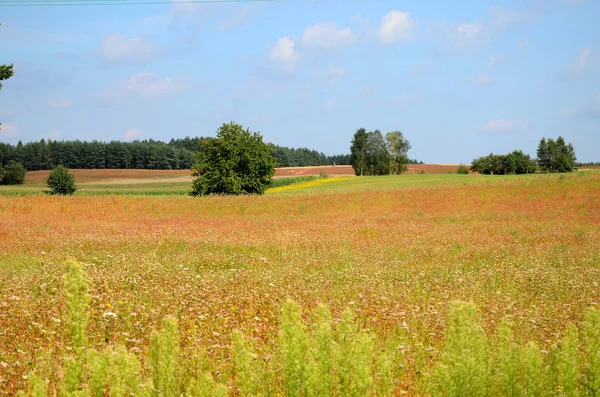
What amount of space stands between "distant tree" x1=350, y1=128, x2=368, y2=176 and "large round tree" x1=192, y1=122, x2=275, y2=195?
196ft

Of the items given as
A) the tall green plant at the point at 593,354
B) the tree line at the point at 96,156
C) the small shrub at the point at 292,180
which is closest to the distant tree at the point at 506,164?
the small shrub at the point at 292,180

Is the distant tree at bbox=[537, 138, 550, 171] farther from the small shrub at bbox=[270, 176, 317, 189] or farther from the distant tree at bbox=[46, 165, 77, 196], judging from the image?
the distant tree at bbox=[46, 165, 77, 196]

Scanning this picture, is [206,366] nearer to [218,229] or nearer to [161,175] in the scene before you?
[218,229]

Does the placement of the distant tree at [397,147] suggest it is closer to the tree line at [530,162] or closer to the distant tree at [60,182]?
the tree line at [530,162]

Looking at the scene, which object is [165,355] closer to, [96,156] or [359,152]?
[359,152]

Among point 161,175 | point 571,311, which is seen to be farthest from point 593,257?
point 161,175

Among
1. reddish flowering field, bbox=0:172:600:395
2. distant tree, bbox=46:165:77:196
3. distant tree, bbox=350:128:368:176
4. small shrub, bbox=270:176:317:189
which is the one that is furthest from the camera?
distant tree, bbox=350:128:368:176

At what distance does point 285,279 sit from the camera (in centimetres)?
1087

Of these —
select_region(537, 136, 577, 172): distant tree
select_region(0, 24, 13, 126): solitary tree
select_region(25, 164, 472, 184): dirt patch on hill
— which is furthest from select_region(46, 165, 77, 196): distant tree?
select_region(537, 136, 577, 172): distant tree

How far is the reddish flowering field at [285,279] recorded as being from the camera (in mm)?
7527

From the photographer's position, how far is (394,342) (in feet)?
23.5

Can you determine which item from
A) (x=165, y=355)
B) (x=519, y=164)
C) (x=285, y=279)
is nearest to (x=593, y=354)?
(x=165, y=355)

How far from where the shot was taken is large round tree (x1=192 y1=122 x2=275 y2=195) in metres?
50.8

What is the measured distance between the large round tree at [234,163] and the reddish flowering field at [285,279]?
24159 mm
